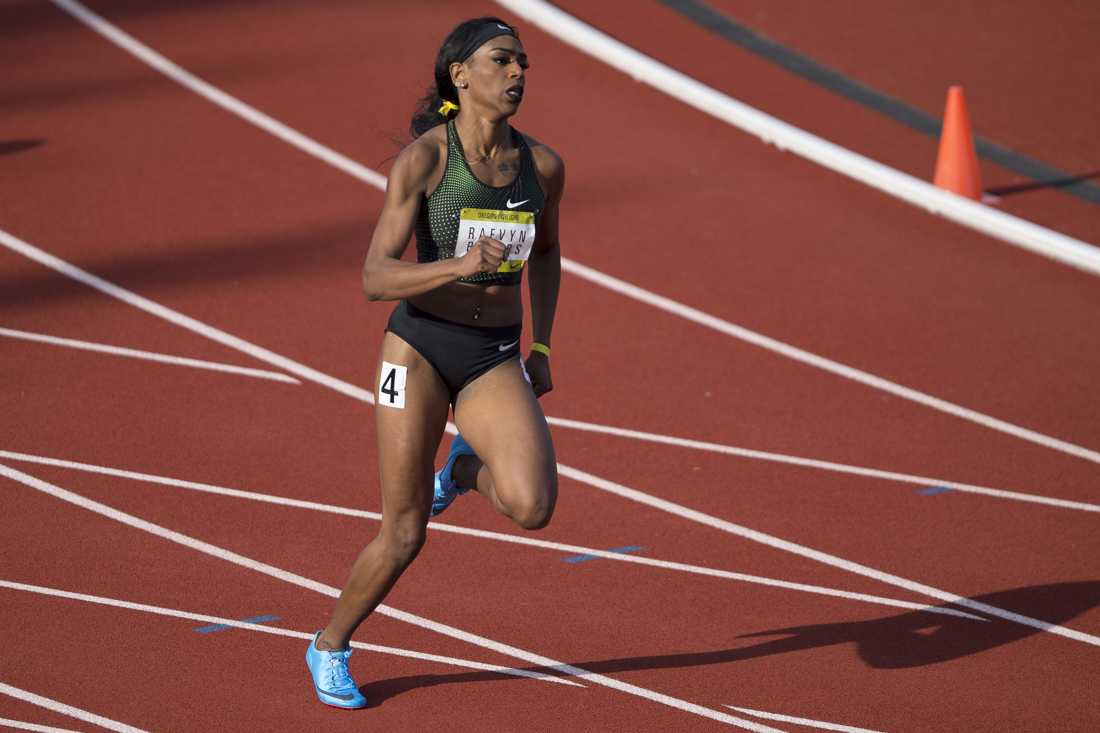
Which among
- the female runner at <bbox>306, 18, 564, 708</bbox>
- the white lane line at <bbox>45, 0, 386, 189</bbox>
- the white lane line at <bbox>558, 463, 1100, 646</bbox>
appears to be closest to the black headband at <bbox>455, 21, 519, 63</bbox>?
the female runner at <bbox>306, 18, 564, 708</bbox>

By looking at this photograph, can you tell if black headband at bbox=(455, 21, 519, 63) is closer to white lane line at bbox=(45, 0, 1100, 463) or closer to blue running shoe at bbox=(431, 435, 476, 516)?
blue running shoe at bbox=(431, 435, 476, 516)

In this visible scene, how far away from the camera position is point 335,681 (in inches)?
211

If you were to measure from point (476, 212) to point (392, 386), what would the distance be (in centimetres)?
61

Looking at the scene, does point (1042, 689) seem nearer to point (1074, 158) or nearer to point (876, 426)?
point (876, 426)

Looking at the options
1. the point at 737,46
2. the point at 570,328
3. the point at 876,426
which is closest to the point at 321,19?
the point at 737,46

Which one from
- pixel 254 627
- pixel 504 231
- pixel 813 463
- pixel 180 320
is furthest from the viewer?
pixel 180 320

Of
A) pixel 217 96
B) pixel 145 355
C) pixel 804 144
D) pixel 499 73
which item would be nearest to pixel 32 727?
pixel 499 73

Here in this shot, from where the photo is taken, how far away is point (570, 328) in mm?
9297

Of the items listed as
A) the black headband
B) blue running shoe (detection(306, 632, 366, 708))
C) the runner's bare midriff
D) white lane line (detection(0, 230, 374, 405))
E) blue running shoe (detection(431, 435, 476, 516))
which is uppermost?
the black headband

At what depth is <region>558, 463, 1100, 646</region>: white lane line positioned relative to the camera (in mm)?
6289

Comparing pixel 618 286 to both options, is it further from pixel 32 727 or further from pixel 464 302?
pixel 32 727

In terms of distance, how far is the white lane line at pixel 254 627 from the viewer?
577 centimetres

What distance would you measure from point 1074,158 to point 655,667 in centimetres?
779

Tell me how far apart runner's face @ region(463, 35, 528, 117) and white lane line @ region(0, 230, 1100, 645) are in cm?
278
